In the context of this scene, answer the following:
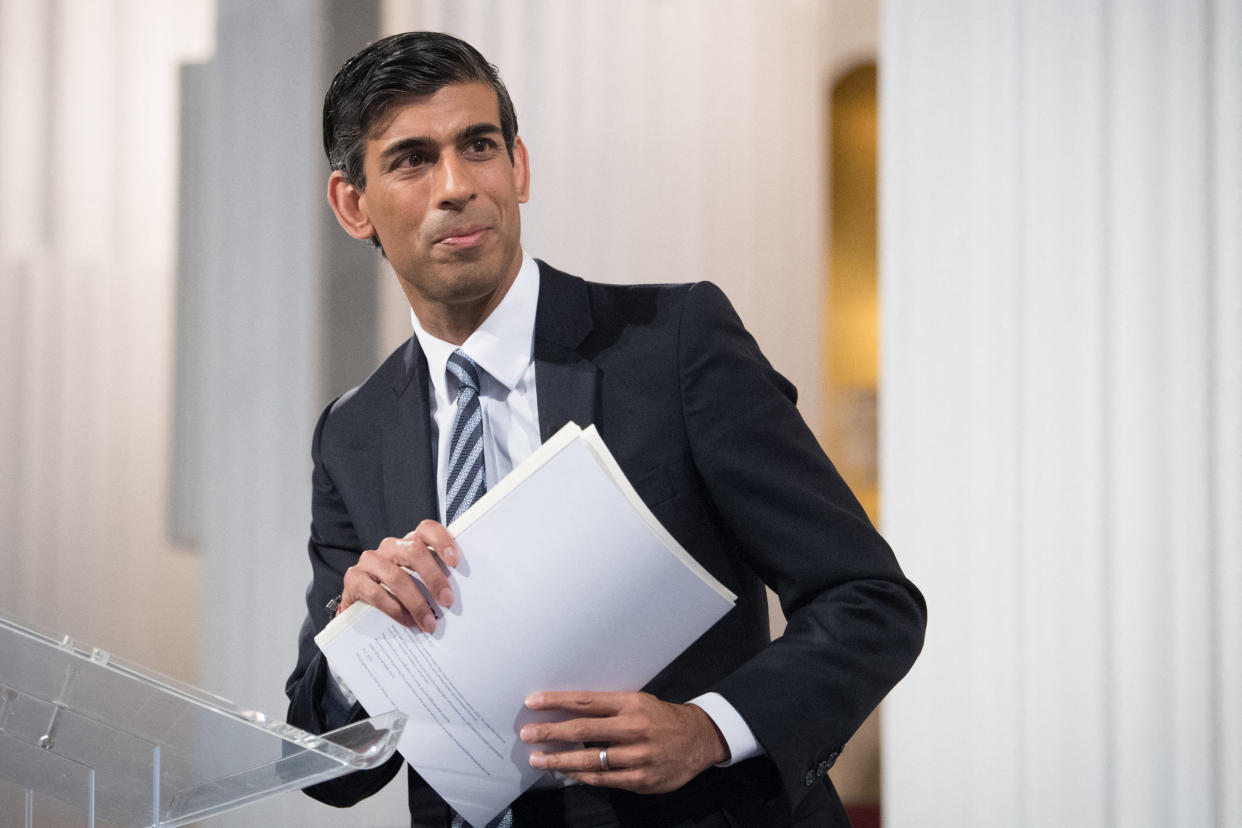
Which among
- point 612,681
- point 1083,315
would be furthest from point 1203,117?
point 612,681

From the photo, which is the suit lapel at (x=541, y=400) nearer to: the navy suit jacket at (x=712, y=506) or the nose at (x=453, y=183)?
the navy suit jacket at (x=712, y=506)

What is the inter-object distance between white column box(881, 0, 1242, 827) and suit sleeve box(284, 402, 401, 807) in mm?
1338

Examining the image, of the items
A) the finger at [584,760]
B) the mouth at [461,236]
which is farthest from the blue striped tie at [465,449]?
the finger at [584,760]

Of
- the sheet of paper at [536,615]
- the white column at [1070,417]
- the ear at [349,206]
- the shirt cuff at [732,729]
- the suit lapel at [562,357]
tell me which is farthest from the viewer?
the white column at [1070,417]

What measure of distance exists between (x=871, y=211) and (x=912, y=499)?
170 centimetres

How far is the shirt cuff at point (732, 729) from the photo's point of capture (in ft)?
3.50

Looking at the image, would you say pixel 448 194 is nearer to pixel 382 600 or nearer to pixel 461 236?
pixel 461 236

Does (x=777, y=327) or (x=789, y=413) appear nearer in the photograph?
(x=789, y=413)

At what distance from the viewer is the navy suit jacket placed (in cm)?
110

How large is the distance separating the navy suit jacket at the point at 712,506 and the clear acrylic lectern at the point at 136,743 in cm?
34

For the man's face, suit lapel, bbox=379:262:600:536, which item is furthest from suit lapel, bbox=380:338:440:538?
the man's face

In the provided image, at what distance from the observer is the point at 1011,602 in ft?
7.91

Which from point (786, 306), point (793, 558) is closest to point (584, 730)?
point (793, 558)

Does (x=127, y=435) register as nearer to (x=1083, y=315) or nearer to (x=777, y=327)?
(x=777, y=327)
